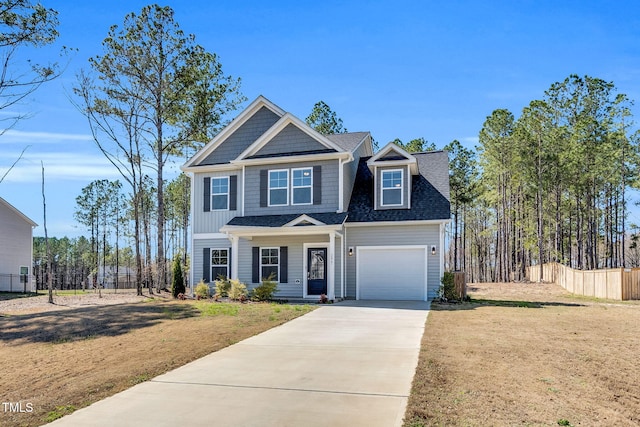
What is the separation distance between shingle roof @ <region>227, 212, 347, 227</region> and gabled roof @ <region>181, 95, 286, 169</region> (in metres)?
3.26

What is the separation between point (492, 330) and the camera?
1106cm

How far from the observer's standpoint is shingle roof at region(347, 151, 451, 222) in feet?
61.1

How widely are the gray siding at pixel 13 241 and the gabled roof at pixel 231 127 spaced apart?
1870 cm

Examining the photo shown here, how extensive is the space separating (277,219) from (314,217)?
153 cm

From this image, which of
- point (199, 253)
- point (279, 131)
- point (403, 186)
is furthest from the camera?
point (199, 253)

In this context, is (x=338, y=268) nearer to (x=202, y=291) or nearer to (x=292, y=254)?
(x=292, y=254)

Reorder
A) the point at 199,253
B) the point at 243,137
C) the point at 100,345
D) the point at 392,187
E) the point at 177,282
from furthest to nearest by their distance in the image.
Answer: the point at 243,137, the point at 177,282, the point at 199,253, the point at 392,187, the point at 100,345

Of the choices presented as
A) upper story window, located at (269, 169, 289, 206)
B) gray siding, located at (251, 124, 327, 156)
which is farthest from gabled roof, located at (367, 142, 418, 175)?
upper story window, located at (269, 169, 289, 206)

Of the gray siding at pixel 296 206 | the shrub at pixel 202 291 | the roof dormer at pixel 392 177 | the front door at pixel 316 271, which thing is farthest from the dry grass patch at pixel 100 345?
the roof dormer at pixel 392 177

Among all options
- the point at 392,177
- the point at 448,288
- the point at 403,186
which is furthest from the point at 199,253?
the point at 448,288

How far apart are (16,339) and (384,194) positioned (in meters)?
13.1

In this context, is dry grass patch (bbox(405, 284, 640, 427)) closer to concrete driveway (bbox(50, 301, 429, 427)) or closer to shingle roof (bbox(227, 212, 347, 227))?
concrete driveway (bbox(50, 301, 429, 427))

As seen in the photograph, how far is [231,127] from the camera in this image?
70.3 feet

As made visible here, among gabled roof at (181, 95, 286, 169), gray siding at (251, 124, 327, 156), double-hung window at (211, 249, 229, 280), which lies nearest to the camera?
gray siding at (251, 124, 327, 156)
